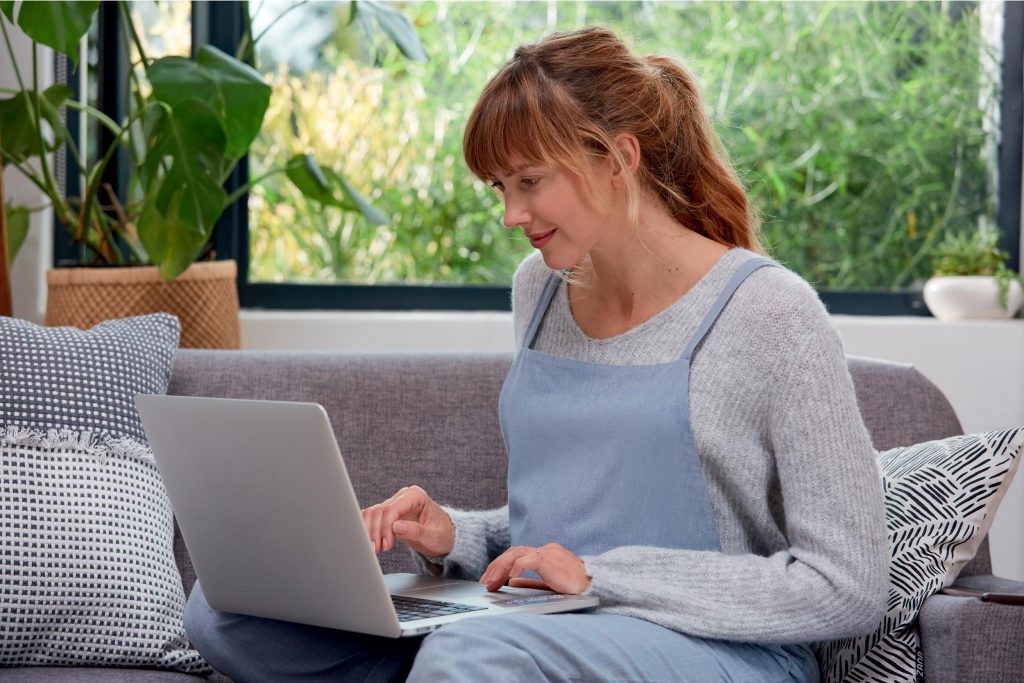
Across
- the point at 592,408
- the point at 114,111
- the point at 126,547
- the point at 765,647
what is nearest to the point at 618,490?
the point at 592,408

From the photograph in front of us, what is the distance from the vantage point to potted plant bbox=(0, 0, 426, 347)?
2.30 m

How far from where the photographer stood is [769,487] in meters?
1.43

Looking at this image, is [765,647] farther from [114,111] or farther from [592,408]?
[114,111]

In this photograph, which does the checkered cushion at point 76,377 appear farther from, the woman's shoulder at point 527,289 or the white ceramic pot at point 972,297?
the white ceramic pot at point 972,297

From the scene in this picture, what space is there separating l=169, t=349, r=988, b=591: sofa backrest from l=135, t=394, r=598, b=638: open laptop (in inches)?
20.5

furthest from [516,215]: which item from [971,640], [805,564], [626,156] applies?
[971,640]

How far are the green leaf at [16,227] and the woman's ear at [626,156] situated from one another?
1600 millimetres

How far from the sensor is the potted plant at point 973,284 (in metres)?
2.70

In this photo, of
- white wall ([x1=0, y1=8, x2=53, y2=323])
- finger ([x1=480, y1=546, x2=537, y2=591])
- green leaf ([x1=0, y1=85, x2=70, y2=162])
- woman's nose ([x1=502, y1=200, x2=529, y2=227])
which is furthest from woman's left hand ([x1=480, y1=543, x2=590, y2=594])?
white wall ([x1=0, y1=8, x2=53, y2=323])

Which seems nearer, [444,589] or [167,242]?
[444,589]

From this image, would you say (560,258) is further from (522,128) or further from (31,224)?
(31,224)

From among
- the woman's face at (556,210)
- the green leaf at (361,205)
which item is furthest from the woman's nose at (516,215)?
the green leaf at (361,205)

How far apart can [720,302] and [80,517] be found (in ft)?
2.97

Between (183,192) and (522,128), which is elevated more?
(522,128)
